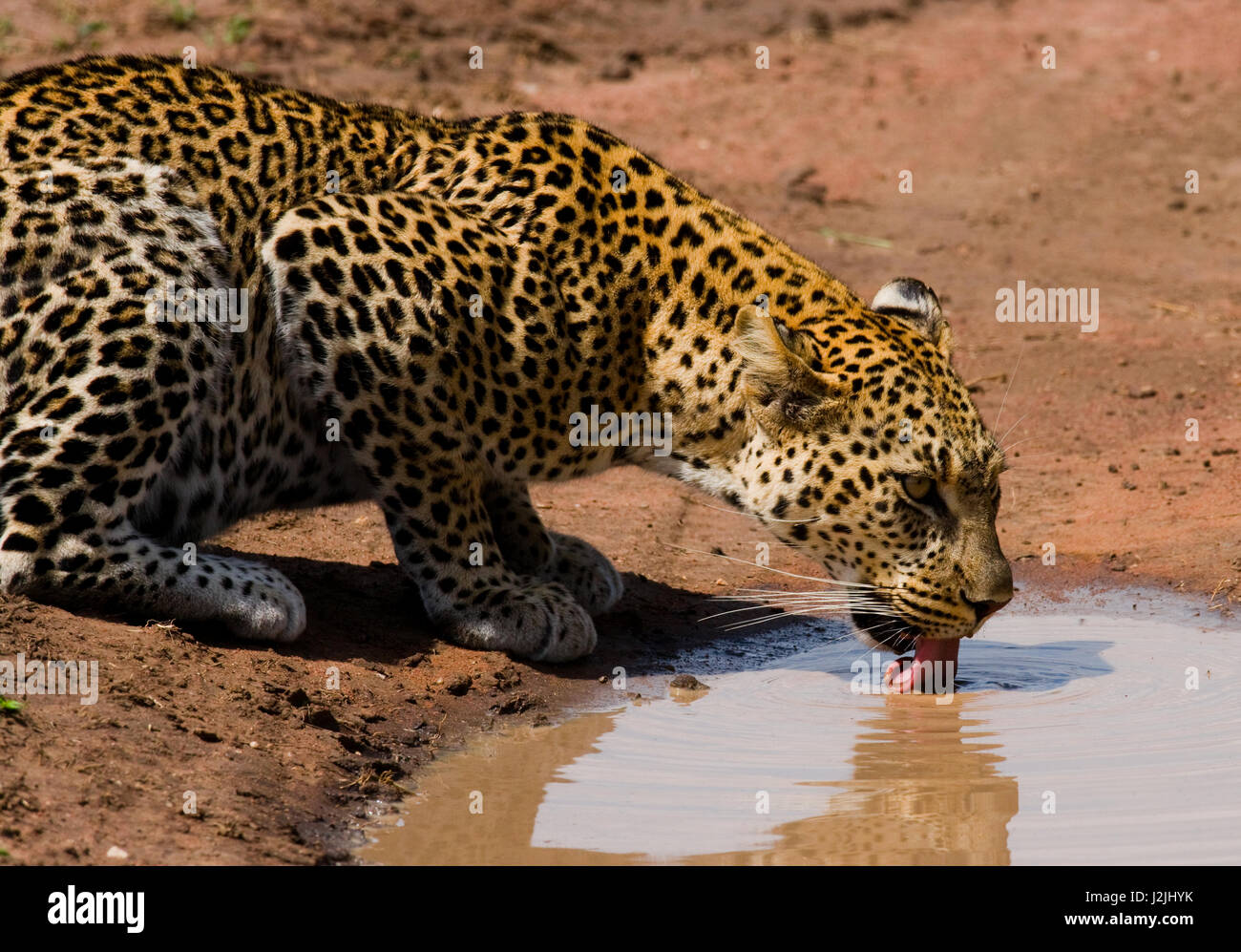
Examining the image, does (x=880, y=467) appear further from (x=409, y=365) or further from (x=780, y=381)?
(x=409, y=365)

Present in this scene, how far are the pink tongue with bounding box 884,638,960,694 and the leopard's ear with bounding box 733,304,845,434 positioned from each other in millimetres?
1118

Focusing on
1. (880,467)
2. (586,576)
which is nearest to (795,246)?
(586,576)

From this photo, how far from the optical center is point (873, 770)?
6859 millimetres

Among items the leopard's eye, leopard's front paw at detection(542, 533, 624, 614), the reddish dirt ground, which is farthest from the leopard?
leopard's front paw at detection(542, 533, 624, 614)

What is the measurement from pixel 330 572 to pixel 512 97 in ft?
31.2

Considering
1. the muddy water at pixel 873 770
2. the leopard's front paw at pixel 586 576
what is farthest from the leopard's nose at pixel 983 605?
the leopard's front paw at pixel 586 576

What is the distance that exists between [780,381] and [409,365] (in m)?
1.55

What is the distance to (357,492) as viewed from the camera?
311 inches

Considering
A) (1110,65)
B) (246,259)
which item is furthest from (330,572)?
(1110,65)

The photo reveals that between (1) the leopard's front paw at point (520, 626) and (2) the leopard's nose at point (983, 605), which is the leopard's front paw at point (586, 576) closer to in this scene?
(1) the leopard's front paw at point (520, 626)

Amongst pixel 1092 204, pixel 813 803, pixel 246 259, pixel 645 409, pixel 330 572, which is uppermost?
pixel 1092 204

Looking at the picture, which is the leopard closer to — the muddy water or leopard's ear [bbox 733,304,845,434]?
leopard's ear [bbox 733,304,845,434]

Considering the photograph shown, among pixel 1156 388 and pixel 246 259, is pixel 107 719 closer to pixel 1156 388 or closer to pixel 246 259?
pixel 246 259

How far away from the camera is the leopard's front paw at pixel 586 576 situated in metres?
8.66
